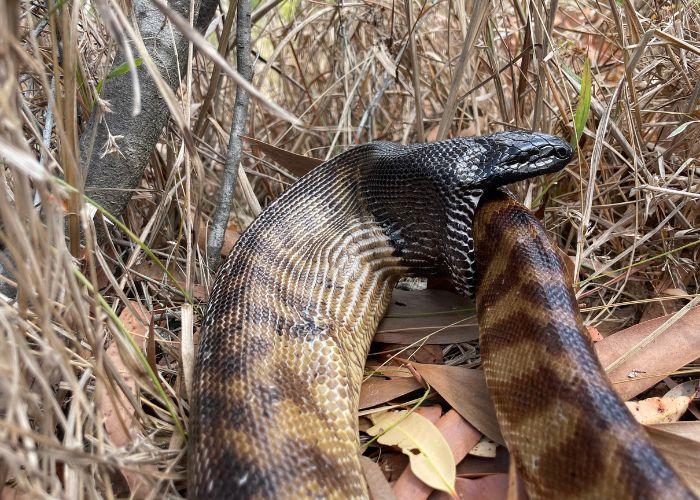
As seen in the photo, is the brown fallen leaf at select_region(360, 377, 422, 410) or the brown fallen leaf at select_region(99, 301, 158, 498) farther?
the brown fallen leaf at select_region(360, 377, 422, 410)

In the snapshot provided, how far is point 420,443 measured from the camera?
2520mm

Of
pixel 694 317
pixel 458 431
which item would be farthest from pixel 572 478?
pixel 694 317

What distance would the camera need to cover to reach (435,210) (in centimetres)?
329

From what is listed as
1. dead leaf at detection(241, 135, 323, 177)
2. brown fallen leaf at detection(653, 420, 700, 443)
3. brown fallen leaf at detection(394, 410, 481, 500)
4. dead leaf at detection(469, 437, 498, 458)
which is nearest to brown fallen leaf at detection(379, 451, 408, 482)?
brown fallen leaf at detection(394, 410, 481, 500)

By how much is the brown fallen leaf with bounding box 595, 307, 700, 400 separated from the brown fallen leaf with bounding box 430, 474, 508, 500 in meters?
0.73

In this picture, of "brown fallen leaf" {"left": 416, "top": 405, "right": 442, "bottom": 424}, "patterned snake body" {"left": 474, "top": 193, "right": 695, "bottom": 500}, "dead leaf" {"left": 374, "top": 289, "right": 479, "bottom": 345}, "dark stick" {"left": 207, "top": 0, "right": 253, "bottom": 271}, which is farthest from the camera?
"dark stick" {"left": 207, "top": 0, "right": 253, "bottom": 271}

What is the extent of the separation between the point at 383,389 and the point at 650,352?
4.08ft

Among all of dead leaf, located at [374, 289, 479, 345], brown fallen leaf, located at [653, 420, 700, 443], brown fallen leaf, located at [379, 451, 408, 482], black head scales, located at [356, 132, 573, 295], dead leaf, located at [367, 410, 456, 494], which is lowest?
brown fallen leaf, located at [379, 451, 408, 482]

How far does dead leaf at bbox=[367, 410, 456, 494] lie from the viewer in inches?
93.0

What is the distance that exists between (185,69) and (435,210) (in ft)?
5.03

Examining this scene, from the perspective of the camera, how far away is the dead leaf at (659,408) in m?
2.56

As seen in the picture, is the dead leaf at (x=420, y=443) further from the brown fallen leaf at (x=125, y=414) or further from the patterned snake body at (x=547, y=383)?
the brown fallen leaf at (x=125, y=414)

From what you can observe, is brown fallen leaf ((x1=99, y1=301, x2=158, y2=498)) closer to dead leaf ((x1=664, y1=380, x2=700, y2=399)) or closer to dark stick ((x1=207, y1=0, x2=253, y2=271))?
dark stick ((x1=207, y1=0, x2=253, y2=271))

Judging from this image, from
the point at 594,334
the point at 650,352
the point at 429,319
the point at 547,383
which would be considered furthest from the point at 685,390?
the point at 429,319
